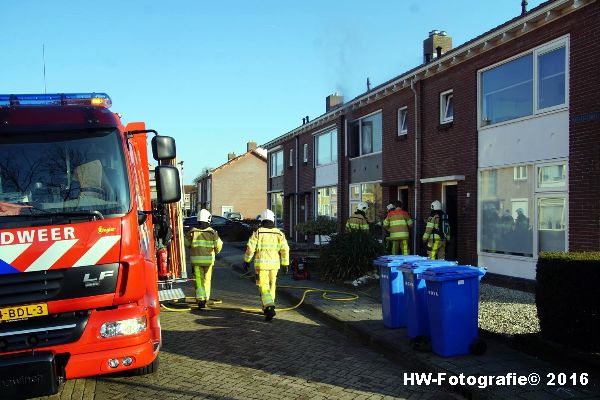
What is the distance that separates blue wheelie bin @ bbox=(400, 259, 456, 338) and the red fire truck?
10.1 feet

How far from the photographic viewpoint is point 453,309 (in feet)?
19.2

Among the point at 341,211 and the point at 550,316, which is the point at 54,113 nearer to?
the point at 550,316

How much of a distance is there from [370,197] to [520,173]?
24.2ft

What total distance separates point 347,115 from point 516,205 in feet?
A: 32.4

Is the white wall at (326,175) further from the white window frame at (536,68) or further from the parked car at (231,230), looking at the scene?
the white window frame at (536,68)

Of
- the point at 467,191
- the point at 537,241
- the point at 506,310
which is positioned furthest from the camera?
the point at 467,191

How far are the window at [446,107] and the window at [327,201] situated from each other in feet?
27.1

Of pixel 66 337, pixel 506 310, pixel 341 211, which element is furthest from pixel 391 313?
pixel 341 211

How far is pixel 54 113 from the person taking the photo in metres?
4.87

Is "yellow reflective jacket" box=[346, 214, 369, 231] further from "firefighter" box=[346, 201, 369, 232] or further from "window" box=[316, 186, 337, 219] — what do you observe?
"window" box=[316, 186, 337, 219]

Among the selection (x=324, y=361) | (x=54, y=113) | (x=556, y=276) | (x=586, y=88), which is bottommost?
(x=324, y=361)

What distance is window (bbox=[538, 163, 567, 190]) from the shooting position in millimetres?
9695

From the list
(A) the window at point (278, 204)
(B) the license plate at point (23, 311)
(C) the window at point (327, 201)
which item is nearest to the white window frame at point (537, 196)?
(B) the license plate at point (23, 311)

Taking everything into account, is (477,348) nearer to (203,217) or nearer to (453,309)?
(453,309)
